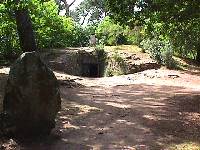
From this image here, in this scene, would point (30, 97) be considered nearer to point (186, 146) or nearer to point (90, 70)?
point (186, 146)

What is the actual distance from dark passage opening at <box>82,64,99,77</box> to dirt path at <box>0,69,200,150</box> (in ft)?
29.3

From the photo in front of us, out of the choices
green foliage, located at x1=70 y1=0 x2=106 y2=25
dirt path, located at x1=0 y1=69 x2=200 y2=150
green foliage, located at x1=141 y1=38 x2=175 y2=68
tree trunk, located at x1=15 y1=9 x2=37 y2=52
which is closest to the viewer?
dirt path, located at x1=0 y1=69 x2=200 y2=150

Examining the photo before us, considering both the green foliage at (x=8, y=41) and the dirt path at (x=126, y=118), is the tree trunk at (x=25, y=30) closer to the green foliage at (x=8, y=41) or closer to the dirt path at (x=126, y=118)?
the dirt path at (x=126, y=118)

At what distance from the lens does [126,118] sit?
10.6 metres

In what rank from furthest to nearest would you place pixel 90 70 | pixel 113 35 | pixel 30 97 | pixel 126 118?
pixel 113 35 → pixel 90 70 → pixel 126 118 → pixel 30 97

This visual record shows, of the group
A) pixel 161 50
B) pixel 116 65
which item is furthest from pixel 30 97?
pixel 116 65

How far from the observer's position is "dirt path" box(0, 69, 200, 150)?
28.5 ft

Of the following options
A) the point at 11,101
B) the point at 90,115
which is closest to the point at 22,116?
the point at 11,101

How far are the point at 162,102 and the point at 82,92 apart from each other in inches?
132

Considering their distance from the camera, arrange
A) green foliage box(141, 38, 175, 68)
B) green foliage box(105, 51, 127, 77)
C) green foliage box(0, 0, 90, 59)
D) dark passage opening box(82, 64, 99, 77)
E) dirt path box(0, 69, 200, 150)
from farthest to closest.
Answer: dark passage opening box(82, 64, 99, 77) → green foliage box(105, 51, 127, 77) → green foliage box(141, 38, 175, 68) → green foliage box(0, 0, 90, 59) → dirt path box(0, 69, 200, 150)

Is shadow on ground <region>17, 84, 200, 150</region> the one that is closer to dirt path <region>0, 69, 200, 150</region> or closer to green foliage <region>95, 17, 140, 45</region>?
dirt path <region>0, 69, 200, 150</region>

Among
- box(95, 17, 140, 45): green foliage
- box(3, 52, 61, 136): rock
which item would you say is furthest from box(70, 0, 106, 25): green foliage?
box(3, 52, 61, 136): rock

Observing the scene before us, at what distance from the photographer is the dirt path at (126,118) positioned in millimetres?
8672

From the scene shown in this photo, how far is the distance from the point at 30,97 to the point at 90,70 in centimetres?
1782
